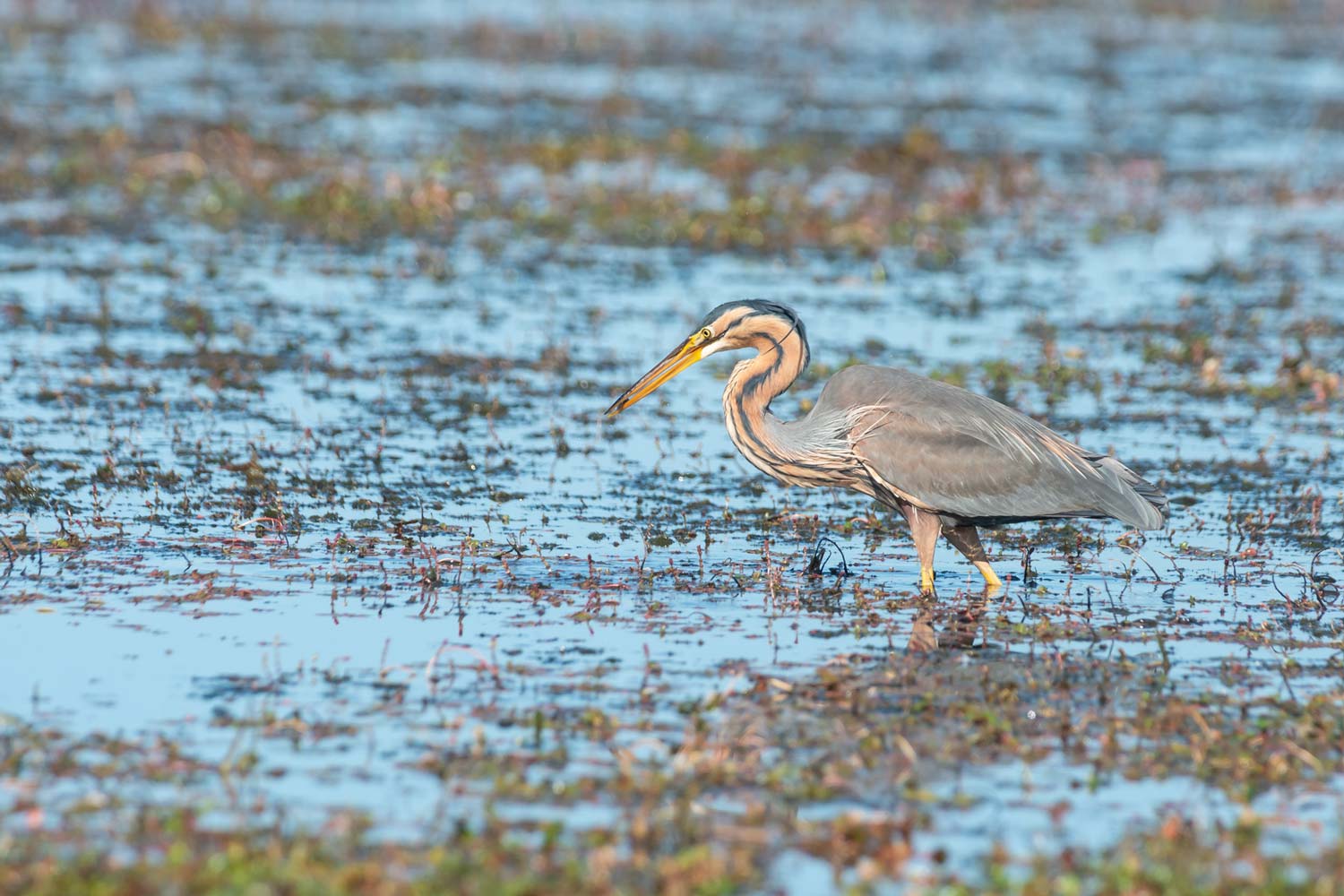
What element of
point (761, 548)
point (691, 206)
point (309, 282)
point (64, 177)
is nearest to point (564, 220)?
point (691, 206)

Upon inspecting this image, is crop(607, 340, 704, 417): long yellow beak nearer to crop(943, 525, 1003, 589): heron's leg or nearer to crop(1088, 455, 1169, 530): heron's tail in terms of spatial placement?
crop(943, 525, 1003, 589): heron's leg

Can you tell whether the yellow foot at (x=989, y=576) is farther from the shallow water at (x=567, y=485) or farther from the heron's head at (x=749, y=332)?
the heron's head at (x=749, y=332)

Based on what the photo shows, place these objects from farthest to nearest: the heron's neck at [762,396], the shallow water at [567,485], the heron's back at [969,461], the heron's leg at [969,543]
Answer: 1. the heron's leg at [969,543]
2. the heron's neck at [762,396]
3. the heron's back at [969,461]
4. the shallow water at [567,485]

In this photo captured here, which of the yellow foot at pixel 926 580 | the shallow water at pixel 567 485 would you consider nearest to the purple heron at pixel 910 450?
the yellow foot at pixel 926 580

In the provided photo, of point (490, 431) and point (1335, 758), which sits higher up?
point (490, 431)

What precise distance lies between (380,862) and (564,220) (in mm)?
13269

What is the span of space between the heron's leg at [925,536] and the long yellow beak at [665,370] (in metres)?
1.26

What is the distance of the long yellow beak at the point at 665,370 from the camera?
31.0ft

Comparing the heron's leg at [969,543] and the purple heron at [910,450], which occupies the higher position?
the purple heron at [910,450]

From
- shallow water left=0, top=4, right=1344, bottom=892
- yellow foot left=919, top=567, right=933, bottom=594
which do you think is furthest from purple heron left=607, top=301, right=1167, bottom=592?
shallow water left=0, top=4, right=1344, bottom=892

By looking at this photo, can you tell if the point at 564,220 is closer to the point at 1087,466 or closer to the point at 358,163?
the point at 358,163

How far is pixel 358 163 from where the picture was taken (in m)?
20.8

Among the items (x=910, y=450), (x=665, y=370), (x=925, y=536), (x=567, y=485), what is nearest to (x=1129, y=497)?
(x=925, y=536)

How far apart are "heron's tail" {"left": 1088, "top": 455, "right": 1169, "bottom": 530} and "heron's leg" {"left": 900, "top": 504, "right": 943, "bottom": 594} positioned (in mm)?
809
